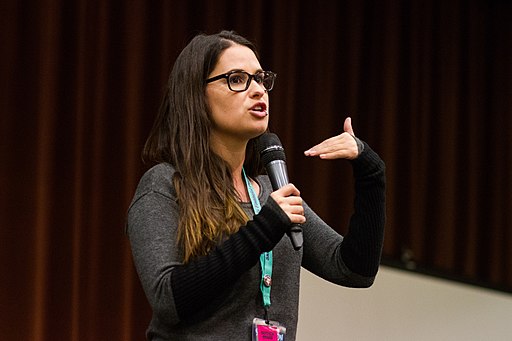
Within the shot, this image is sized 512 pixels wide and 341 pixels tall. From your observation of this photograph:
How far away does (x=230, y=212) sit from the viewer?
5.22ft

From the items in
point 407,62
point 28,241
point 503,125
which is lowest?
point 28,241

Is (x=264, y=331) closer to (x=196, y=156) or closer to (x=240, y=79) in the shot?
(x=196, y=156)

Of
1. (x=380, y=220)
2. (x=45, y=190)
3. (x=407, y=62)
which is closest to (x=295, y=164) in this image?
(x=407, y=62)

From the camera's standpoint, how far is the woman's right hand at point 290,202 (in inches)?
58.8

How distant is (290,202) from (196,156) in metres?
0.22

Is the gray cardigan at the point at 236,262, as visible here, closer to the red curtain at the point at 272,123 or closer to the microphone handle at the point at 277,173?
the microphone handle at the point at 277,173

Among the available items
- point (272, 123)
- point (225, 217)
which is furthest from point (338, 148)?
point (272, 123)

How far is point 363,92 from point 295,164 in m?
0.51

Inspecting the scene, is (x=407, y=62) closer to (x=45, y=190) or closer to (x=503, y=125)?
(x=503, y=125)

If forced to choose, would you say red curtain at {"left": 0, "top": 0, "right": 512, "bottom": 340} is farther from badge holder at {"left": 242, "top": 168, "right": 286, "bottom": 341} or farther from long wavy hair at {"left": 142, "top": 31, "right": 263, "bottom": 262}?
badge holder at {"left": 242, "top": 168, "right": 286, "bottom": 341}

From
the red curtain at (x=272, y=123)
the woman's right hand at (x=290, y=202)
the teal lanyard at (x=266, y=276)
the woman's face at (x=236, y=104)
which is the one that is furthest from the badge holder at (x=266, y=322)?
the red curtain at (x=272, y=123)

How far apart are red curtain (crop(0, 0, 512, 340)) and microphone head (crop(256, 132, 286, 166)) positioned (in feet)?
5.35

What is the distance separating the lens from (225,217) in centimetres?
158

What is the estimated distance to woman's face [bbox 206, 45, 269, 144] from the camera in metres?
1.64
